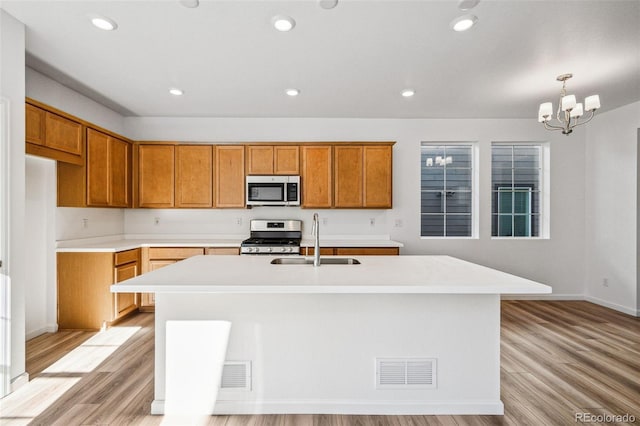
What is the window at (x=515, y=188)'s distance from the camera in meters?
4.87

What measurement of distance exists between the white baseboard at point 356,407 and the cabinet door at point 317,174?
2.76 metres

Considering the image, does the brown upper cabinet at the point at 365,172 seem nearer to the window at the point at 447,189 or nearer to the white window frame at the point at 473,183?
the white window frame at the point at 473,183

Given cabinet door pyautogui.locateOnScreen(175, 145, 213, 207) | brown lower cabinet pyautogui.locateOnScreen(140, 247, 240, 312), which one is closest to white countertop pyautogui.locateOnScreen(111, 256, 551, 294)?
brown lower cabinet pyautogui.locateOnScreen(140, 247, 240, 312)

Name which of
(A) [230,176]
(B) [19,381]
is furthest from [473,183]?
(B) [19,381]

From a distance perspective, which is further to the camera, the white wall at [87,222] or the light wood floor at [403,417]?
the white wall at [87,222]

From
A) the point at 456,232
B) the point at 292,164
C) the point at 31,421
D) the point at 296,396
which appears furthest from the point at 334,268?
the point at 456,232

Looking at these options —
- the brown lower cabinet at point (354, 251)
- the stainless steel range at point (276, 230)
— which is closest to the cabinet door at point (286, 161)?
the stainless steel range at point (276, 230)

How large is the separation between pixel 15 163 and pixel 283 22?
2.20 metres

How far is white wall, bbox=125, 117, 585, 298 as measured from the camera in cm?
471

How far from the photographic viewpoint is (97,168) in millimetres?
3688

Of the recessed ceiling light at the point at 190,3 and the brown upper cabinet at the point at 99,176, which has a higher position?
the recessed ceiling light at the point at 190,3

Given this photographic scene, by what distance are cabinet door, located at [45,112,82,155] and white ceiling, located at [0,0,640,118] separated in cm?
51

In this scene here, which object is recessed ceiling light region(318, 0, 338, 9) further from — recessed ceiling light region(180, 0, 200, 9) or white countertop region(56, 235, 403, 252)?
white countertop region(56, 235, 403, 252)

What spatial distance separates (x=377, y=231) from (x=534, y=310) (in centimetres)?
227
